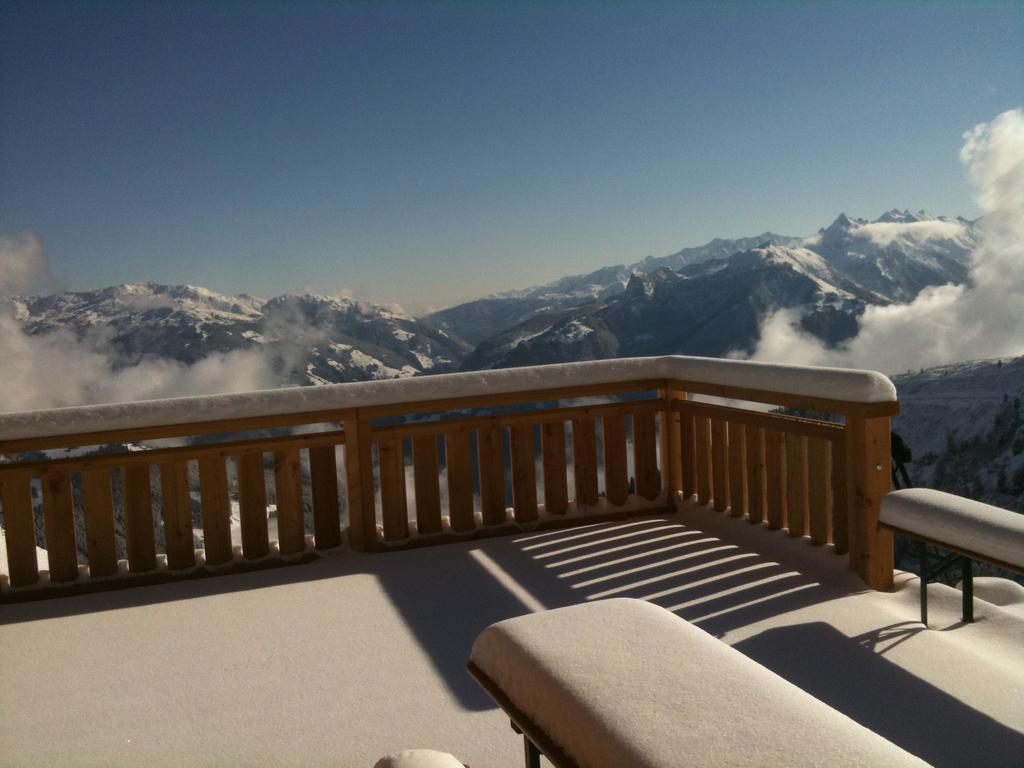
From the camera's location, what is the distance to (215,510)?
3.65 m

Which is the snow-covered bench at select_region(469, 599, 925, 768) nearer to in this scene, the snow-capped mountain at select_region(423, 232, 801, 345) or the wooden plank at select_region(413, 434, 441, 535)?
the wooden plank at select_region(413, 434, 441, 535)

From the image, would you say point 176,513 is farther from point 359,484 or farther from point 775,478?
point 775,478

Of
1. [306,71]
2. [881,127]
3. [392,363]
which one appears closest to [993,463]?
[881,127]

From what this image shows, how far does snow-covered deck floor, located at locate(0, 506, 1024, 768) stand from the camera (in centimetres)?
210

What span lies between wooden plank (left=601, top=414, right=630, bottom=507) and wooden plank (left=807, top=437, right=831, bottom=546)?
111 centimetres

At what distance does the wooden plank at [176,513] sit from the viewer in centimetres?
355

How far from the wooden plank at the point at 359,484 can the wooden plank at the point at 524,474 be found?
0.73 meters

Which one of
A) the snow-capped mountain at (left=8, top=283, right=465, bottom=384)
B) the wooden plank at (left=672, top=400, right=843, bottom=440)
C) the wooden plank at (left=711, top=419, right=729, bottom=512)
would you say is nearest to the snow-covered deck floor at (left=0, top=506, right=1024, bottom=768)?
the wooden plank at (left=711, top=419, right=729, bottom=512)

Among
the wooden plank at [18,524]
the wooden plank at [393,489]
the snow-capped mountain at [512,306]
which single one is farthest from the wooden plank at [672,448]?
the snow-capped mountain at [512,306]

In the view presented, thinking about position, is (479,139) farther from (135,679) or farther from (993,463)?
(993,463)

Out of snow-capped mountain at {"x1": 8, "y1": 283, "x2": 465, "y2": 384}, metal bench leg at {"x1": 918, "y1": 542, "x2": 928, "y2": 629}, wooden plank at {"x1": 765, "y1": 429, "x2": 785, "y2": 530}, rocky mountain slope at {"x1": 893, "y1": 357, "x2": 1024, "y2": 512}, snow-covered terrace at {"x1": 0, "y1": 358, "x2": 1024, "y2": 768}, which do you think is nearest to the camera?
snow-covered terrace at {"x1": 0, "y1": 358, "x2": 1024, "y2": 768}

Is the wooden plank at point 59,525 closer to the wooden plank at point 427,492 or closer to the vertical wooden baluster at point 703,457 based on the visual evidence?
the wooden plank at point 427,492

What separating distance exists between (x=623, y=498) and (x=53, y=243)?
199ft

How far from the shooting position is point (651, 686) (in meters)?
1.12
